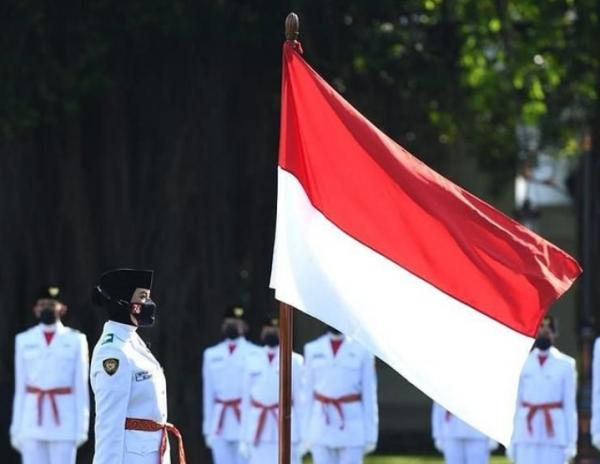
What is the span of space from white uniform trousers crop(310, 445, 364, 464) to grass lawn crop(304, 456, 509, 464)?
583 centimetres

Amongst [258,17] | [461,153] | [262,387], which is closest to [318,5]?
[258,17]

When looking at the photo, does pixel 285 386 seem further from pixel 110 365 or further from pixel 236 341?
pixel 236 341

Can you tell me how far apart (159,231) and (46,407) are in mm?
5621

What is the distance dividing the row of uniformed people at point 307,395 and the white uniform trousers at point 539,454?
1143mm

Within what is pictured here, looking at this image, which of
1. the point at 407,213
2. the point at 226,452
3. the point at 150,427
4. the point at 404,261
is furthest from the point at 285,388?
the point at 226,452

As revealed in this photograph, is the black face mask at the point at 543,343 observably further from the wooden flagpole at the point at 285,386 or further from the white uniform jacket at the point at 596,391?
the wooden flagpole at the point at 285,386

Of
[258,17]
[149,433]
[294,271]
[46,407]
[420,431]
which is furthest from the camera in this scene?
[420,431]

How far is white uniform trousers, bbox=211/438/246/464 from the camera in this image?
15.3 meters

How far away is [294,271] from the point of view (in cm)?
752

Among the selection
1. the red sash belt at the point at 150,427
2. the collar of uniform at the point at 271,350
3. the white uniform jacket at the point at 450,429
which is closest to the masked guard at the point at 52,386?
the collar of uniform at the point at 271,350

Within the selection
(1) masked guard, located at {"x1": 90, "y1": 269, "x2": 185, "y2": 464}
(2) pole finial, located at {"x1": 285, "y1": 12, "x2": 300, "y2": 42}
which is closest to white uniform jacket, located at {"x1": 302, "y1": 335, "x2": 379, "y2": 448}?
(1) masked guard, located at {"x1": 90, "y1": 269, "x2": 185, "y2": 464}

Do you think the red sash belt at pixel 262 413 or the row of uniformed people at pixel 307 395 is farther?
the red sash belt at pixel 262 413

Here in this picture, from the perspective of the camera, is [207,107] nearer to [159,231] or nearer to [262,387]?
[159,231]

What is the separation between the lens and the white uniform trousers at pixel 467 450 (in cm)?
1491
